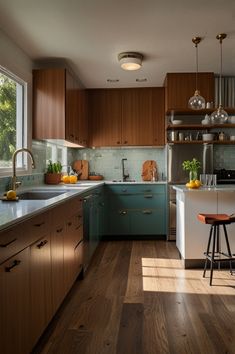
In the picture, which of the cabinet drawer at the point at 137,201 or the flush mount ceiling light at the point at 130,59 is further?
the cabinet drawer at the point at 137,201

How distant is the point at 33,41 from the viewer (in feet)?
11.3

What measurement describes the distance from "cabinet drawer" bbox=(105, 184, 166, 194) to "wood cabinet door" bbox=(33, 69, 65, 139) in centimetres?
144

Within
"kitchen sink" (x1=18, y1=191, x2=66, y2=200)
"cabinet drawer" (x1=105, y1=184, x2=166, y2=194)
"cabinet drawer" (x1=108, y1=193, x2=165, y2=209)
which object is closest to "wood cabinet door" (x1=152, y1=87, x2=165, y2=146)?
"cabinet drawer" (x1=105, y1=184, x2=166, y2=194)

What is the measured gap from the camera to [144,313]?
249cm

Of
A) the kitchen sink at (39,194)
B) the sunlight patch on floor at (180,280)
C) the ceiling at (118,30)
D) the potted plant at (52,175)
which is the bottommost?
the sunlight patch on floor at (180,280)

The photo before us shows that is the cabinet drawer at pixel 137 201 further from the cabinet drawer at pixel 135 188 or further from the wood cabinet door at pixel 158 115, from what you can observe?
the wood cabinet door at pixel 158 115

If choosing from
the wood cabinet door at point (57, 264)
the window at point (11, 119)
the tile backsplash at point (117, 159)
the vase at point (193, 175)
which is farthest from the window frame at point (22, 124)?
the tile backsplash at point (117, 159)

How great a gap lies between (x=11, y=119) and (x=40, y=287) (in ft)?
7.30

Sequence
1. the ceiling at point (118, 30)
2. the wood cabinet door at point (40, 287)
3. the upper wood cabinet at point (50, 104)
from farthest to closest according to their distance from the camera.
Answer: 1. the upper wood cabinet at point (50, 104)
2. the ceiling at point (118, 30)
3. the wood cabinet door at point (40, 287)

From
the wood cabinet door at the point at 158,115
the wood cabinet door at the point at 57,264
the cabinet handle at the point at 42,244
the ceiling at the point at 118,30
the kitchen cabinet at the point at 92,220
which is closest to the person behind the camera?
the cabinet handle at the point at 42,244

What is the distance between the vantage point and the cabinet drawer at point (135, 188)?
5.04m

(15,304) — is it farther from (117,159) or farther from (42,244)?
(117,159)

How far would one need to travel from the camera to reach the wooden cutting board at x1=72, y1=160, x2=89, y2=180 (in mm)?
5789

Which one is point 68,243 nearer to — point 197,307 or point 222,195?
point 197,307
